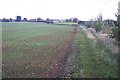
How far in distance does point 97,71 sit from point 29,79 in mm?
3387

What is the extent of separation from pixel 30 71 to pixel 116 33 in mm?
15353

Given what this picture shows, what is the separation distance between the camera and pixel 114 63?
14.5 m

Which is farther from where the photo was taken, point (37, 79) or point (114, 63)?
point (114, 63)

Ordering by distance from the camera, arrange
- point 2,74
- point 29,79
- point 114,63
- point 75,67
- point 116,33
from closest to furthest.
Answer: point 29,79, point 2,74, point 75,67, point 114,63, point 116,33

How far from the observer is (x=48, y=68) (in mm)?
13086

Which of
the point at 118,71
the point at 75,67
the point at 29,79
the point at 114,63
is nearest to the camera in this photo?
the point at 29,79

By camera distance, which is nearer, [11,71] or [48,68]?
[11,71]

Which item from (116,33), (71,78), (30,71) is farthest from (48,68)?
(116,33)

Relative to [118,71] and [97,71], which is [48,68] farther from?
[118,71]

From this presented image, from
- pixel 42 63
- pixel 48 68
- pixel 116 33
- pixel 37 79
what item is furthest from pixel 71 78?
pixel 116 33

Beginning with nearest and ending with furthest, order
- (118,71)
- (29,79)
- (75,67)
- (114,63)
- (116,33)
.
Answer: (29,79) → (118,71) → (75,67) → (114,63) → (116,33)

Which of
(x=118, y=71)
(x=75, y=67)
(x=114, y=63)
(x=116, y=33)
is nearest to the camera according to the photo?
(x=118, y=71)

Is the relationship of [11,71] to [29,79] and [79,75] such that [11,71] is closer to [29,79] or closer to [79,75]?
[29,79]

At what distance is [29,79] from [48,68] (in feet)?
8.59
